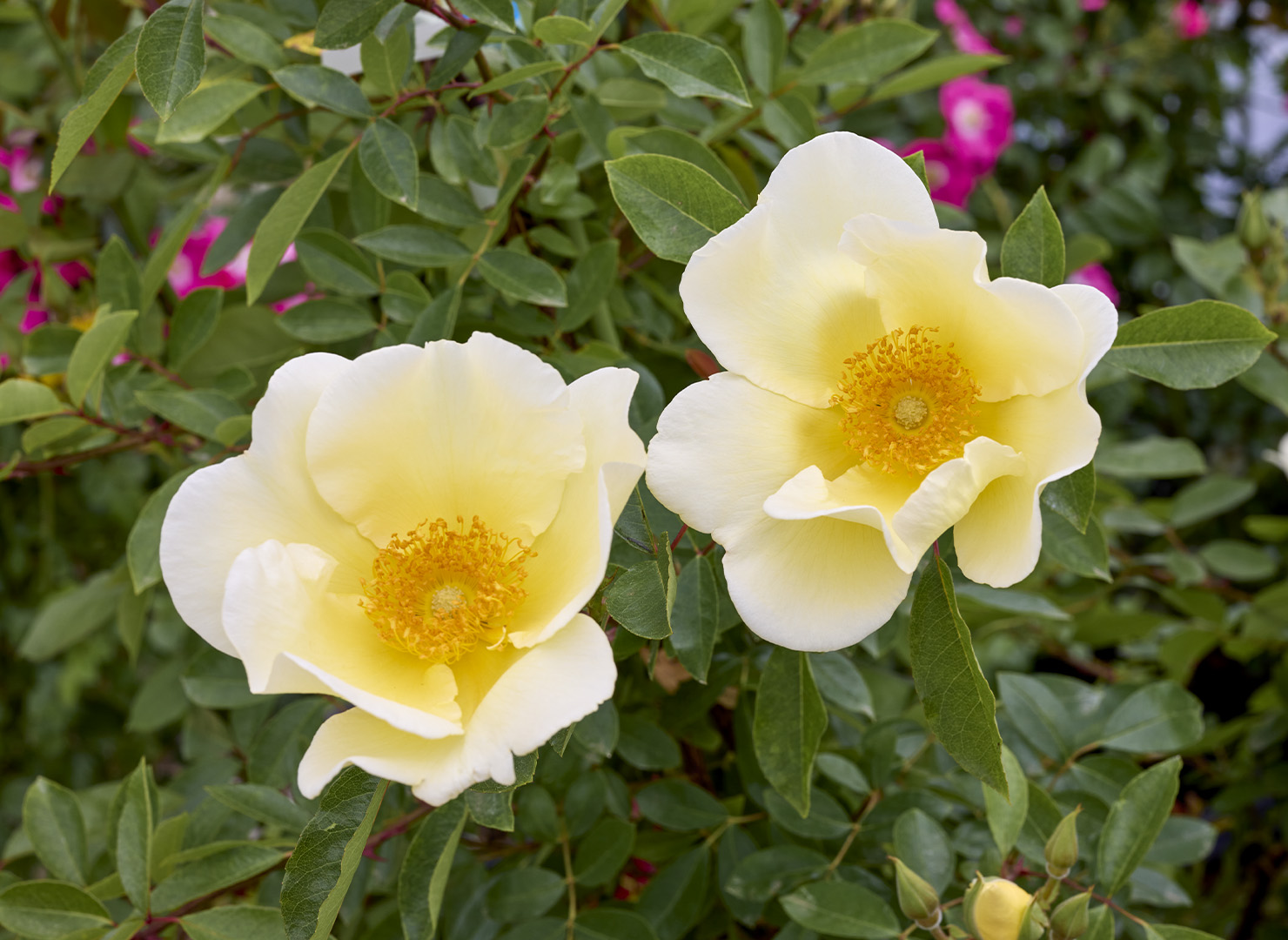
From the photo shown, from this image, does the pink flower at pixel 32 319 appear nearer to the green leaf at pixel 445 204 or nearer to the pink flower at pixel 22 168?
the pink flower at pixel 22 168

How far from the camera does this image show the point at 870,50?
0.94 m

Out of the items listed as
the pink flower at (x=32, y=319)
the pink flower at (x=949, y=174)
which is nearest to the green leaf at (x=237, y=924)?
the pink flower at (x=32, y=319)

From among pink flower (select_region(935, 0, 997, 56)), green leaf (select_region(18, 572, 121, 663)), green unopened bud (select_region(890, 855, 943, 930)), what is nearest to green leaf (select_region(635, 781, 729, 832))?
green unopened bud (select_region(890, 855, 943, 930))

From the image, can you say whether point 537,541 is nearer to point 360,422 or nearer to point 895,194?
point 360,422

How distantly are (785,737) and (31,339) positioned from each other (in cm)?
75

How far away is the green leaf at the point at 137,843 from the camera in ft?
2.51

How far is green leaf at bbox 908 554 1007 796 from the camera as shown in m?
0.58

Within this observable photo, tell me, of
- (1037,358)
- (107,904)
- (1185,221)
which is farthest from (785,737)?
(1185,221)

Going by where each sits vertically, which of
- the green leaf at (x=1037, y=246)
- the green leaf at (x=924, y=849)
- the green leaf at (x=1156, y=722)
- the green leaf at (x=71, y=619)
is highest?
the green leaf at (x=1037, y=246)

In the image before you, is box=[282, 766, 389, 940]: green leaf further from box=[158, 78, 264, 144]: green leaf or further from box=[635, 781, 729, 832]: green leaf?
box=[158, 78, 264, 144]: green leaf

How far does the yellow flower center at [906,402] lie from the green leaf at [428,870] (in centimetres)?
37

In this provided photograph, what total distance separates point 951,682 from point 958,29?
174 cm

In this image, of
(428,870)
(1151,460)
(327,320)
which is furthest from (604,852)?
(1151,460)

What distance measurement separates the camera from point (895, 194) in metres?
0.58
